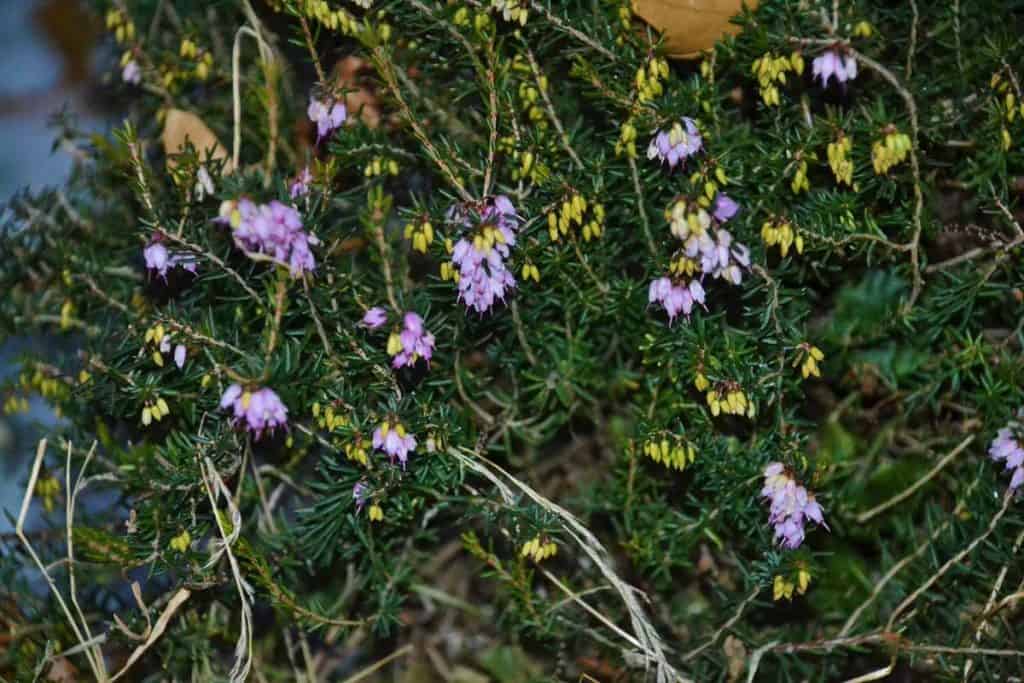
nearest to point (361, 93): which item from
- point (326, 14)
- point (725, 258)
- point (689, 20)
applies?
point (326, 14)

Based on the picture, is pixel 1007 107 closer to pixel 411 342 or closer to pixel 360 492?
pixel 411 342

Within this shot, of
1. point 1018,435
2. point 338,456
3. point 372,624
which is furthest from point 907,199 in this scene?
point 372,624

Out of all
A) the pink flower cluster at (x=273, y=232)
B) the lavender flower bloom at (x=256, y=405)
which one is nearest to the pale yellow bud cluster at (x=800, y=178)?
the pink flower cluster at (x=273, y=232)

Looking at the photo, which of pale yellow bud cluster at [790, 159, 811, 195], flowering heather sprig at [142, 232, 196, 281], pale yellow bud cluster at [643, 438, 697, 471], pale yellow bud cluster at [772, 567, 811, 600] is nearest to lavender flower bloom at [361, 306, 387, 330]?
flowering heather sprig at [142, 232, 196, 281]

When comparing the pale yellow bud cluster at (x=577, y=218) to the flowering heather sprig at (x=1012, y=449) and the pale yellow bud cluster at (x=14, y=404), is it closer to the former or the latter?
the flowering heather sprig at (x=1012, y=449)

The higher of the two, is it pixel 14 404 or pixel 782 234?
pixel 782 234

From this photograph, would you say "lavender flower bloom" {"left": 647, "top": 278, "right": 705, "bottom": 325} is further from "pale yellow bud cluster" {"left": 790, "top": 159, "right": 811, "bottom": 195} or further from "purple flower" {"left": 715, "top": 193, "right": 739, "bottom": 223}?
"pale yellow bud cluster" {"left": 790, "top": 159, "right": 811, "bottom": 195}
